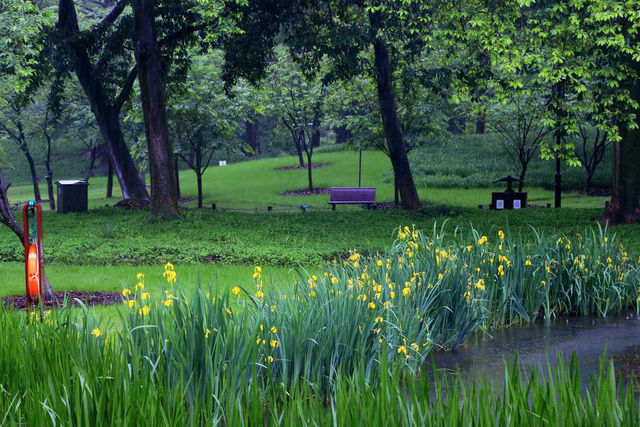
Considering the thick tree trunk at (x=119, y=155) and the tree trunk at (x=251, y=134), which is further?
the tree trunk at (x=251, y=134)

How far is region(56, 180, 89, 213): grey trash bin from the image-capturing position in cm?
2444

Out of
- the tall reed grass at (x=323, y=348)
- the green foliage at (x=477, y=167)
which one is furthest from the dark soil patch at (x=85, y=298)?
the green foliage at (x=477, y=167)

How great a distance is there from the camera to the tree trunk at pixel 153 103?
20797 millimetres

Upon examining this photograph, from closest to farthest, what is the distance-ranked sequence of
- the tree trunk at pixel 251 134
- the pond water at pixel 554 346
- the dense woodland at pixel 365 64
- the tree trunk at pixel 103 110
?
the pond water at pixel 554 346 < the dense woodland at pixel 365 64 < the tree trunk at pixel 103 110 < the tree trunk at pixel 251 134

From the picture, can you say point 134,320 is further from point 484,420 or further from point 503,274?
point 503,274

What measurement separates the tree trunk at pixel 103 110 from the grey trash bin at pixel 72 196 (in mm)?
1843

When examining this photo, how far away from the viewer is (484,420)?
3930 mm

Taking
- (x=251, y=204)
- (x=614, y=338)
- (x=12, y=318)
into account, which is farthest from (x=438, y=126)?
(x=12, y=318)

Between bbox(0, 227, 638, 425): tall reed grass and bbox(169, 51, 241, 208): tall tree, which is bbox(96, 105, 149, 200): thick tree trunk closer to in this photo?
bbox(169, 51, 241, 208): tall tree

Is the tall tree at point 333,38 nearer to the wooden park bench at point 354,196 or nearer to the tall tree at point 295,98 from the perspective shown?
the wooden park bench at point 354,196

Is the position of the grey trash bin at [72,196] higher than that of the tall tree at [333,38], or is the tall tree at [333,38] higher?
the tall tree at [333,38]

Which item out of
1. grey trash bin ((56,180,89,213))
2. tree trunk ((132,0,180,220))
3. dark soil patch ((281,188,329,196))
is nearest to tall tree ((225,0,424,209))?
tree trunk ((132,0,180,220))

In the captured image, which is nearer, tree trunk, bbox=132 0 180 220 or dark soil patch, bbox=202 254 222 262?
dark soil patch, bbox=202 254 222 262

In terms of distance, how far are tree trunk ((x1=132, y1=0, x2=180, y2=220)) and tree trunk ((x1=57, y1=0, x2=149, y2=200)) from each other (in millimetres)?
4768
